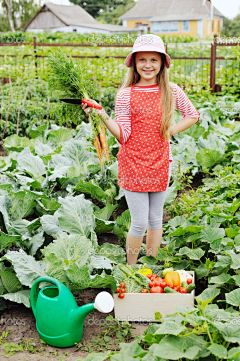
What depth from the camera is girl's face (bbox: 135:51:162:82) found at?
2400 mm

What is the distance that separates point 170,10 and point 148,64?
56.3 metres

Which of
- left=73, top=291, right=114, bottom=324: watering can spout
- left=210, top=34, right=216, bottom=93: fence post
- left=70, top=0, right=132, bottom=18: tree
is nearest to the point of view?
left=73, top=291, right=114, bottom=324: watering can spout

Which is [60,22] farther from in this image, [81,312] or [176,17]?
[81,312]

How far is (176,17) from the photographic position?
156ft

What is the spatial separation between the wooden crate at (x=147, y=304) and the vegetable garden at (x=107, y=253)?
54 mm

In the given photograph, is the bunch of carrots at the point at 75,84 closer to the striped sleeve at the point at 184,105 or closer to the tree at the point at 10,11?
the striped sleeve at the point at 184,105

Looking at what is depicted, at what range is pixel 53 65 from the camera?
278 centimetres

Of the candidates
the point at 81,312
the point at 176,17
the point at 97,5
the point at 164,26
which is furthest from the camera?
the point at 97,5

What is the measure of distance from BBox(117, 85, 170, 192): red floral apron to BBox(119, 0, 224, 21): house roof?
45.6 m

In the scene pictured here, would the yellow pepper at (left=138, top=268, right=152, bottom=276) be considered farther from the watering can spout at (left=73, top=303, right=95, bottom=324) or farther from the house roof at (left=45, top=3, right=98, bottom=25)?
the house roof at (left=45, top=3, right=98, bottom=25)

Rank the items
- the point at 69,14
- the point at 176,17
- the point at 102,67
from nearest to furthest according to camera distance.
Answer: the point at 102,67
the point at 176,17
the point at 69,14

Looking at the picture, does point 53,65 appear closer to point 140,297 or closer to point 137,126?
point 137,126

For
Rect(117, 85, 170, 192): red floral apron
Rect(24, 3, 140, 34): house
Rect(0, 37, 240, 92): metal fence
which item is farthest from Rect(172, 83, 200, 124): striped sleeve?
Rect(24, 3, 140, 34): house

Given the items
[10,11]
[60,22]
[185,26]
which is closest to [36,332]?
[10,11]
